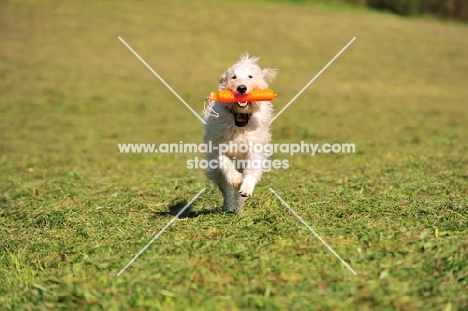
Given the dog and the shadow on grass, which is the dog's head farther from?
the shadow on grass

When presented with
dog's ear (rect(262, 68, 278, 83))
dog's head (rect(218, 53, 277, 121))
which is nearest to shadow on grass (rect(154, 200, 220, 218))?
dog's head (rect(218, 53, 277, 121))

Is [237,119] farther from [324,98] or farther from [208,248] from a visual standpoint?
[324,98]

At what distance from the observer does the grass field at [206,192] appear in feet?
18.1

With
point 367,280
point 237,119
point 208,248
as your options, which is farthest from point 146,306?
point 237,119

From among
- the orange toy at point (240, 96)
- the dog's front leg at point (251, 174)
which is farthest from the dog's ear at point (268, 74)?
the dog's front leg at point (251, 174)

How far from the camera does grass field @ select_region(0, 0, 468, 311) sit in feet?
18.1

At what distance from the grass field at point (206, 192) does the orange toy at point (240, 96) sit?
55.0 inches

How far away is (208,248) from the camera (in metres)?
6.28

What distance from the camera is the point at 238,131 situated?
27.1ft

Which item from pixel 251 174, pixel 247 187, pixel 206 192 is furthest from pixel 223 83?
pixel 206 192

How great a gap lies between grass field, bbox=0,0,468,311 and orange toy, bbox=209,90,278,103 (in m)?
1.40

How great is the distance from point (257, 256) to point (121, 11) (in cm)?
3382

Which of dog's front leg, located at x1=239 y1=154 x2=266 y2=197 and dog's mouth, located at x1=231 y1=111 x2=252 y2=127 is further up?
dog's mouth, located at x1=231 y1=111 x2=252 y2=127

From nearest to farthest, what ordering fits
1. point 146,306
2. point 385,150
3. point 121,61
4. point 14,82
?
point 146,306, point 385,150, point 14,82, point 121,61
